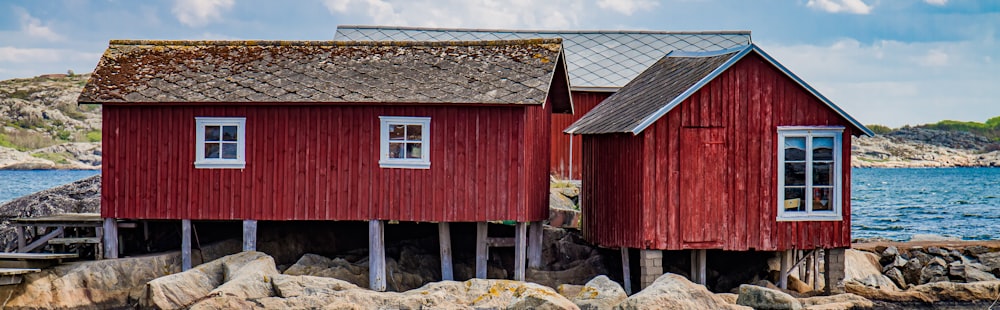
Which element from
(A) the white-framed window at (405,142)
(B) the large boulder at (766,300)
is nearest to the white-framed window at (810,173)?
(B) the large boulder at (766,300)

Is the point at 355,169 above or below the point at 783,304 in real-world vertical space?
above

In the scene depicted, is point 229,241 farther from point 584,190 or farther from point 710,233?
point 710,233

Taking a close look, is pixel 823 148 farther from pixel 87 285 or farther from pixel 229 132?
pixel 87 285

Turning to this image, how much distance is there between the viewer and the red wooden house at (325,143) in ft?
72.3

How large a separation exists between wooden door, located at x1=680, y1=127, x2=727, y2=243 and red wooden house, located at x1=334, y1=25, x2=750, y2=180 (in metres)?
10.2

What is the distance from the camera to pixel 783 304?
18.8 meters

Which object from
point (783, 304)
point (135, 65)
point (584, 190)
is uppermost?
point (135, 65)

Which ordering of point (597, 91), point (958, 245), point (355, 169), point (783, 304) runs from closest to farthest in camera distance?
point (783, 304) → point (355, 169) → point (958, 245) → point (597, 91)

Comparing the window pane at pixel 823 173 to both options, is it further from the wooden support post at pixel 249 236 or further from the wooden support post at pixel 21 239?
the wooden support post at pixel 21 239

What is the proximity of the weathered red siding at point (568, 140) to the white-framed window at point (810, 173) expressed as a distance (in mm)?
11052

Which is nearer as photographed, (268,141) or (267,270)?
(267,270)

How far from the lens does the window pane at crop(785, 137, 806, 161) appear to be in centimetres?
Answer: 2123

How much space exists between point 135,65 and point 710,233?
1207cm

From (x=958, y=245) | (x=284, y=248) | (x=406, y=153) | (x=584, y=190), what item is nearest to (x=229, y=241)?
(x=284, y=248)
